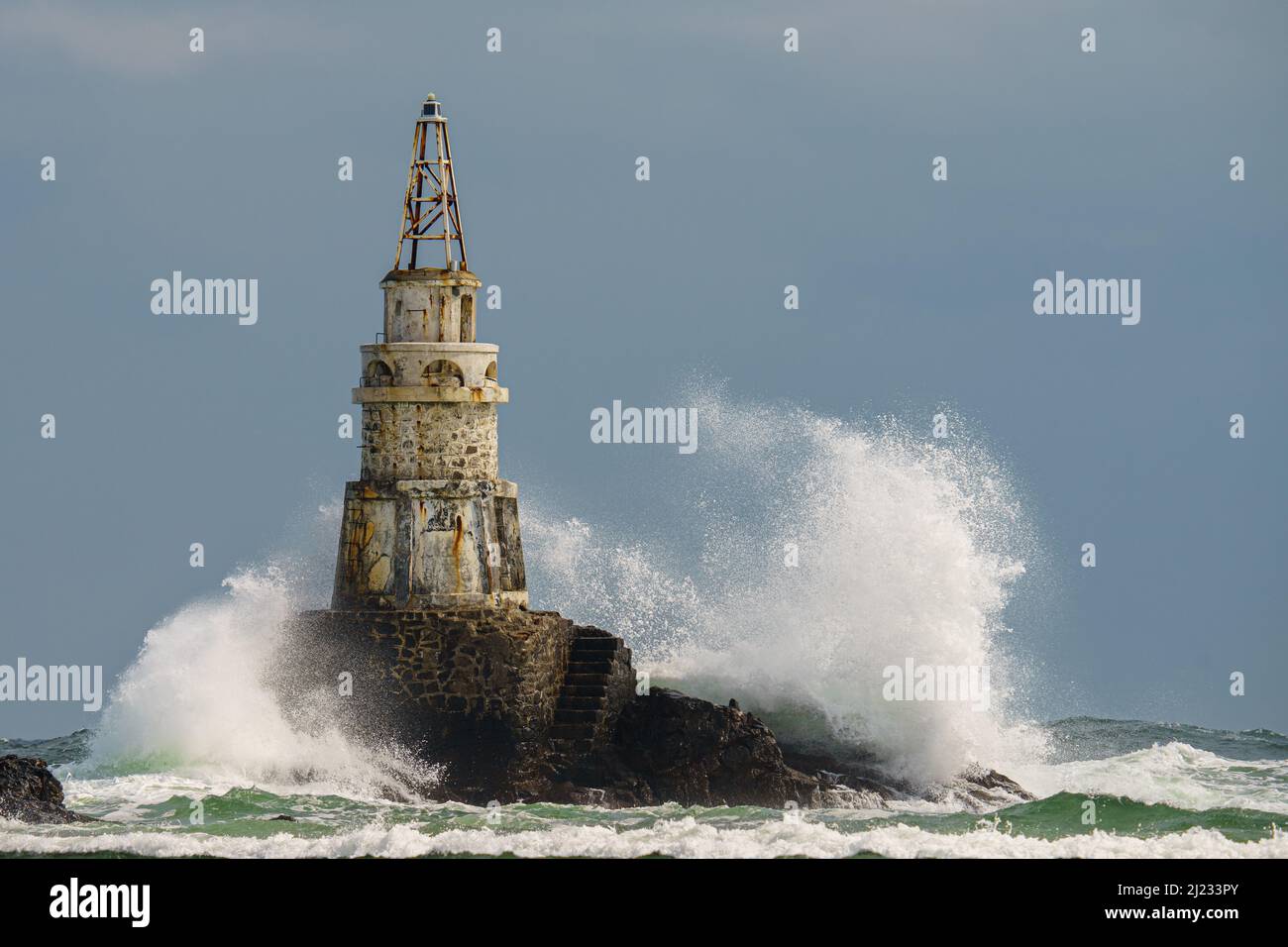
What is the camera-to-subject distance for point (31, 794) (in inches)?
1256

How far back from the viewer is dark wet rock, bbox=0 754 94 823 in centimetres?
3147

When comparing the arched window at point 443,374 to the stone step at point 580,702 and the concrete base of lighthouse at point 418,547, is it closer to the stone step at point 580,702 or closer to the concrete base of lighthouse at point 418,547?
the concrete base of lighthouse at point 418,547

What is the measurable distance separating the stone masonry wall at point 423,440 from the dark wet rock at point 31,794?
6.91 m

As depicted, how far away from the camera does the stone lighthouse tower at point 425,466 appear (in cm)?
3694

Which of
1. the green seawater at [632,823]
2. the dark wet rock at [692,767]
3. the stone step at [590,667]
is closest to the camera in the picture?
the green seawater at [632,823]

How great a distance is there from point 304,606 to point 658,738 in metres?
5.57

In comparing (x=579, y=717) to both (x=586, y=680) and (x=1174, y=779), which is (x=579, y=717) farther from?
(x=1174, y=779)

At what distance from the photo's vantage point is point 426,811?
3388 cm

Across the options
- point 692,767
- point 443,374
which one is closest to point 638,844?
point 692,767

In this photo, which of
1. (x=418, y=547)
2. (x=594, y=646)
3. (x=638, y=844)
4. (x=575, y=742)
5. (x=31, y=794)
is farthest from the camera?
(x=594, y=646)

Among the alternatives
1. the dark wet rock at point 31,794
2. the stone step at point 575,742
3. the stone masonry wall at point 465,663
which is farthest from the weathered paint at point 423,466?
the dark wet rock at point 31,794

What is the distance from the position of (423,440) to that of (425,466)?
0.36 meters
